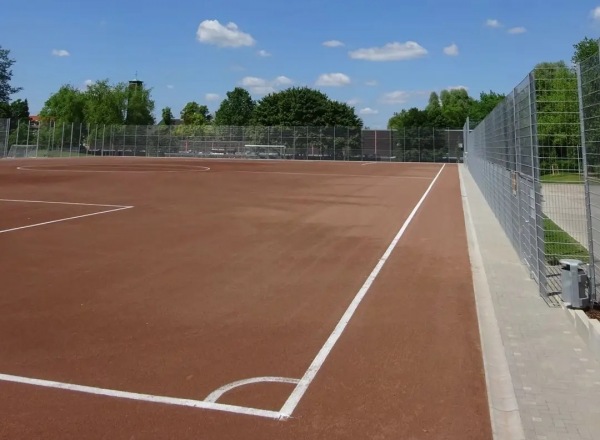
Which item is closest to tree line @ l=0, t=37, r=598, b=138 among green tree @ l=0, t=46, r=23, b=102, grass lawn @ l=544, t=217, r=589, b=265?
green tree @ l=0, t=46, r=23, b=102

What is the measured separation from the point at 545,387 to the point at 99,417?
12.3 ft

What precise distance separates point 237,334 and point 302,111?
79.8 meters

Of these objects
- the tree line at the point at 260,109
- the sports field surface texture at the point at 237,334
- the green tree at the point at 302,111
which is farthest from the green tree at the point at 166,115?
the sports field surface texture at the point at 237,334

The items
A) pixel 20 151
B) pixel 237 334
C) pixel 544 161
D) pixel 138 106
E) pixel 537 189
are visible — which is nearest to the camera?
pixel 237 334

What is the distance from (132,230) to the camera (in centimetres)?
1248

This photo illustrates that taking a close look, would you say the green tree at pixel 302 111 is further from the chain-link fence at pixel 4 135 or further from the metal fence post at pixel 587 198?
the metal fence post at pixel 587 198

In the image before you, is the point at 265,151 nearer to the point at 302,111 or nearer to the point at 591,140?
the point at 302,111

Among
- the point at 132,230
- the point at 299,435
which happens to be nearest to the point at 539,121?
the point at 299,435

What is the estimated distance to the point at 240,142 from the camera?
241 feet

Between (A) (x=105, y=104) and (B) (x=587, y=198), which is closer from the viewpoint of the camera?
(B) (x=587, y=198)

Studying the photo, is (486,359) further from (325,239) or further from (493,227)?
(493,227)

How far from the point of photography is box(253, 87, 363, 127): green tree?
83188mm

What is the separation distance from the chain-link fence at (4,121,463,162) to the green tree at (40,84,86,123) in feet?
61.7

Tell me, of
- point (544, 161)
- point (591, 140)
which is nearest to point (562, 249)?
point (544, 161)
